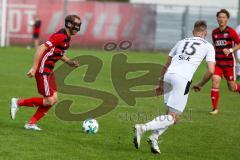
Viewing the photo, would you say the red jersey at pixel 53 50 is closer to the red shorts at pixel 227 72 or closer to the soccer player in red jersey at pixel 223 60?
the soccer player in red jersey at pixel 223 60

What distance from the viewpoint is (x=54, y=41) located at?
12.0m

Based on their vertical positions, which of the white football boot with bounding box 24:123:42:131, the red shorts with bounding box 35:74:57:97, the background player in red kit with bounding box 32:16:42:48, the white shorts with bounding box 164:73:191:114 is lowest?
the background player in red kit with bounding box 32:16:42:48

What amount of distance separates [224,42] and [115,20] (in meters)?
30.6

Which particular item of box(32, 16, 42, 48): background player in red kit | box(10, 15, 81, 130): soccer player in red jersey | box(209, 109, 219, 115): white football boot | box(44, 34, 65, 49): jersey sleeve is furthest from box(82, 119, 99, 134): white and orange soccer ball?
box(32, 16, 42, 48): background player in red kit

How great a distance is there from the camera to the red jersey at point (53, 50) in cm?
1202

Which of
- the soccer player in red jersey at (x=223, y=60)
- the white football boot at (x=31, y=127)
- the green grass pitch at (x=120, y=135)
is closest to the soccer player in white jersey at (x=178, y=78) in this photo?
the green grass pitch at (x=120, y=135)

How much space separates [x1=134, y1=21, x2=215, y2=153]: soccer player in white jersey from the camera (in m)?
10.6

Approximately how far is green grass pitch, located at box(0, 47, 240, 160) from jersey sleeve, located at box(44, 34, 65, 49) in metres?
1.51

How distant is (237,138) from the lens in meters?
12.6

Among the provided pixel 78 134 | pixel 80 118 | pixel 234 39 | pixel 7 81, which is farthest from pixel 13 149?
pixel 7 81

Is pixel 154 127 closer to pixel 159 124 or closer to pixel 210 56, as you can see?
pixel 159 124

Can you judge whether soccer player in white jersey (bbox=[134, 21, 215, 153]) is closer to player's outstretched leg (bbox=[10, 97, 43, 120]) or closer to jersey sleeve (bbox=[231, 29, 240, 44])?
player's outstretched leg (bbox=[10, 97, 43, 120])

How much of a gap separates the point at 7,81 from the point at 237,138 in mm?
10632

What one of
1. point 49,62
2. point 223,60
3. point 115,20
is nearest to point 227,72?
point 223,60
